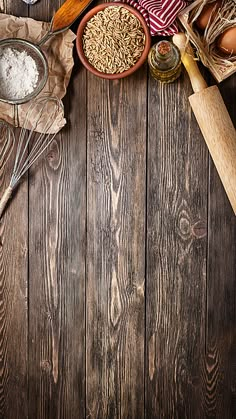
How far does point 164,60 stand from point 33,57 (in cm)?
29

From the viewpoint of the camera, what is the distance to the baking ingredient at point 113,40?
1.31 m

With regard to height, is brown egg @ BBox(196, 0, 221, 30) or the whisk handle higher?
brown egg @ BBox(196, 0, 221, 30)

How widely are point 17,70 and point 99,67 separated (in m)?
0.18

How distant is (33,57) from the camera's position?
4.36 ft

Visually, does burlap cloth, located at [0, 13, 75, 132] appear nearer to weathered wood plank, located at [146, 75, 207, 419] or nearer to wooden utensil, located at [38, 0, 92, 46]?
wooden utensil, located at [38, 0, 92, 46]

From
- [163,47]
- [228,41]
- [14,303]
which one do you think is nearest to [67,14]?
[163,47]

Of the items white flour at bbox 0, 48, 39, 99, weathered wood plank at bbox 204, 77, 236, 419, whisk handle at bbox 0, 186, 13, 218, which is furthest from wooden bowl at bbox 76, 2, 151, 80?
whisk handle at bbox 0, 186, 13, 218

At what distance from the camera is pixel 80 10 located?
1334mm

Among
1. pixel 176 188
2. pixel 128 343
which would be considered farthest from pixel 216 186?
pixel 128 343

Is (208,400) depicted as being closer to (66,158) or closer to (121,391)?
(121,391)

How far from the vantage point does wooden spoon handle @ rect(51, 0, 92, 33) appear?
132cm

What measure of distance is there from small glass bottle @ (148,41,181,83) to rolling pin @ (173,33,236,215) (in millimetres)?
26

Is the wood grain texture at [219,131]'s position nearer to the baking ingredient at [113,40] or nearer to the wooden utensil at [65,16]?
the baking ingredient at [113,40]

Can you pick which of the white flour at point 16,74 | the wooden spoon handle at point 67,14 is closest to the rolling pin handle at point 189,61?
the wooden spoon handle at point 67,14
